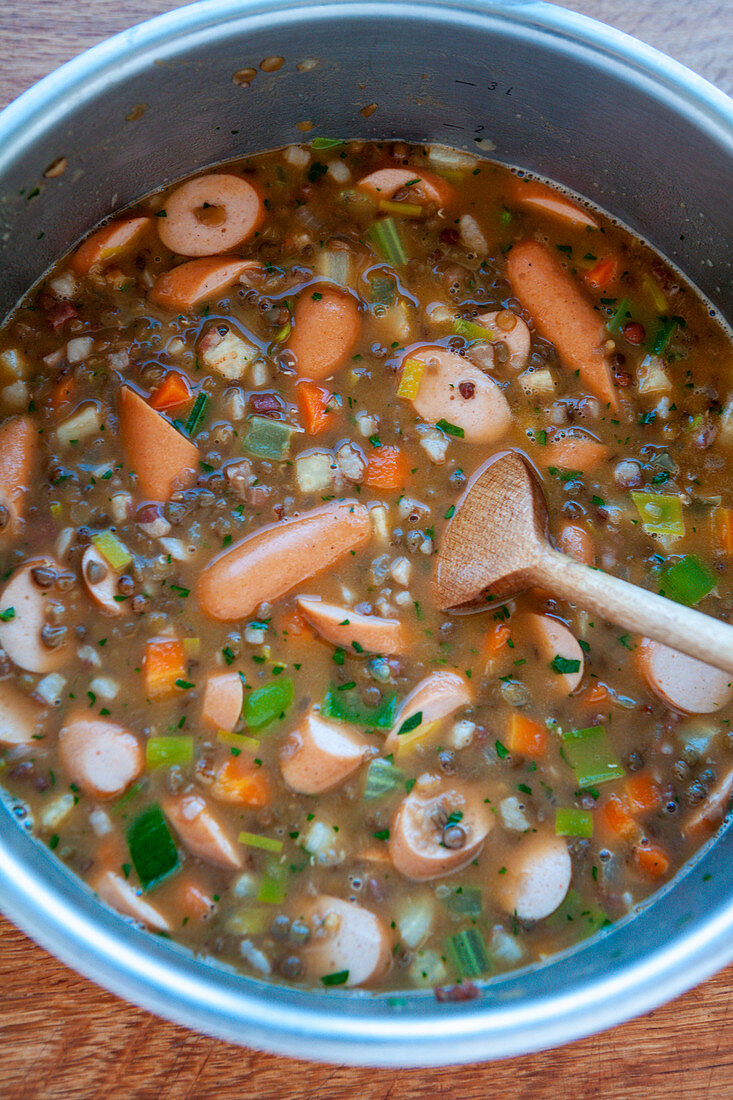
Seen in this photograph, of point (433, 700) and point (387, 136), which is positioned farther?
point (387, 136)

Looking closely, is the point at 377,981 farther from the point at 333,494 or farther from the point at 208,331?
the point at 208,331

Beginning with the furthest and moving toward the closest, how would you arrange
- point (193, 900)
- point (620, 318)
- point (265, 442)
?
1. point (620, 318)
2. point (265, 442)
3. point (193, 900)

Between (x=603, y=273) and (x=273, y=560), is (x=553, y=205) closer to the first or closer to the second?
(x=603, y=273)

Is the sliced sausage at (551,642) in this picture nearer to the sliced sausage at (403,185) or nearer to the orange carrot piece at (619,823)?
the orange carrot piece at (619,823)

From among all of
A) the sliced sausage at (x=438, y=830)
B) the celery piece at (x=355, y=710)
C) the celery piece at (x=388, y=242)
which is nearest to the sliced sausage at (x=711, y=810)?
the sliced sausage at (x=438, y=830)

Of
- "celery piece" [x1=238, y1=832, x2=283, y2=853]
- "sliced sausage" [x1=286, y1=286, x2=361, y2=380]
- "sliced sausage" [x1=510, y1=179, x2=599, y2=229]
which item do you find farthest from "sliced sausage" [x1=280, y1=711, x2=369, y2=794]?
"sliced sausage" [x1=510, y1=179, x2=599, y2=229]

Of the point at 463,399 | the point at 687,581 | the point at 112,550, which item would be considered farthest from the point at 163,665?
the point at 687,581
